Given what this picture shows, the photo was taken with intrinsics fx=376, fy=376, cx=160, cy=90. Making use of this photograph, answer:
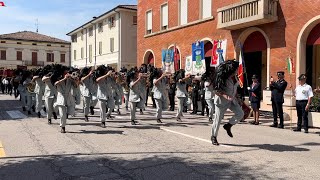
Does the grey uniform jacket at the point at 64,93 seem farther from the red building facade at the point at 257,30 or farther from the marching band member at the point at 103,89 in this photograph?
the red building facade at the point at 257,30

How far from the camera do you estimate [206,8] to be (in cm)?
2248

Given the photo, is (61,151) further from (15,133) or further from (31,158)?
(15,133)

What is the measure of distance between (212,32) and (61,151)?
15.8 metres

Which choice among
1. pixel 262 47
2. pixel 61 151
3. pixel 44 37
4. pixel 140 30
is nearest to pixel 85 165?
pixel 61 151

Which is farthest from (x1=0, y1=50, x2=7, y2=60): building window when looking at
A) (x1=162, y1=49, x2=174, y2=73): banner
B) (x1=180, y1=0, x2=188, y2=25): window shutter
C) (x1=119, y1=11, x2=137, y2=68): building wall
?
(x1=162, y1=49, x2=174, y2=73): banner

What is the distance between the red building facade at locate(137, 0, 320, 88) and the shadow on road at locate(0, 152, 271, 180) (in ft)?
37.8

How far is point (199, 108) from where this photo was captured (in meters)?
16.9

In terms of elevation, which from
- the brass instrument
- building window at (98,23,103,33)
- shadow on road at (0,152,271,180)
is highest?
building window at (98,23,103,33)

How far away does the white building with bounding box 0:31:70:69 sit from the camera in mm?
71312

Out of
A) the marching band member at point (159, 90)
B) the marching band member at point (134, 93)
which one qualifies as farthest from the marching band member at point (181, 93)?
the marching band member at point (134, 93)

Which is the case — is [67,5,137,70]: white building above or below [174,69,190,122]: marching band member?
above

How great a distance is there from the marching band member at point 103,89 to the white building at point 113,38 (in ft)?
98.6

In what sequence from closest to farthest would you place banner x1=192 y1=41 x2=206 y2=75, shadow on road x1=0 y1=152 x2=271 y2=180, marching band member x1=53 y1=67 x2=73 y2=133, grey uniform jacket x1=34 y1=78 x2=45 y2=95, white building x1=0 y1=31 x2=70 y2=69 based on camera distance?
shadow on road x1=0 y1=152 x2=271 y2=180
marching band member x1=53 y1=67 x2=73 y2=133
grey uniform jacket x1=34 y1=78 x2=45 y2=95
banner x1=192 y1=41 x2=206 y2=75
white building x1=0 y1=31 x2=70 y2=69

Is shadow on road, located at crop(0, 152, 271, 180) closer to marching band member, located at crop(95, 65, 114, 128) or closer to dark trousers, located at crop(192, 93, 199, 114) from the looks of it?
marching band member, located at crop(95, 65, 114, 128)
